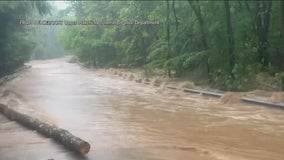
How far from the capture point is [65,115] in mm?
15656

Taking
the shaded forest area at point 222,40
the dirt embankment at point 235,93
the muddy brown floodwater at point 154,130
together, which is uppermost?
the shaded forest area at point 222,40

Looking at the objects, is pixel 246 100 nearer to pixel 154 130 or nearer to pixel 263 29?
pixel 154 130

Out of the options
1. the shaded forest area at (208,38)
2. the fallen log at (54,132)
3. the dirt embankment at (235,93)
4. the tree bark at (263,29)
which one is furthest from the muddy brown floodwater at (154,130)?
the tree bark at (263,29)

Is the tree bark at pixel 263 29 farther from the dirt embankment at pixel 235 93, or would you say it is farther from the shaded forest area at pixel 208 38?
the dirt embankment at pixel 235 93

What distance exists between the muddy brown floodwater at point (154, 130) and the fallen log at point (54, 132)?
173 millimetres

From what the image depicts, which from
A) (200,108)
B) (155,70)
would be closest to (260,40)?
(200,108)

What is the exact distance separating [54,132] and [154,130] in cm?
279

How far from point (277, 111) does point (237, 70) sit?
6.27 meters

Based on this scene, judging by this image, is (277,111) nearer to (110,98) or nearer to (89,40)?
(110,98)

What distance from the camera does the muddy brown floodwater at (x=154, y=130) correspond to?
379 inches

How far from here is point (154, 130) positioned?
40.4 feet

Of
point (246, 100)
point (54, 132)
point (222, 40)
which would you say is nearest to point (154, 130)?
point (54, 132)

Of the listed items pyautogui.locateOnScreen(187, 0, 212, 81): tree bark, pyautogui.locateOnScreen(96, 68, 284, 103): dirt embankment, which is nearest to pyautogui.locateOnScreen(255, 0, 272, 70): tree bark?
pyautogui.locateOnScreen(96, 68, 284, 103): dirt embankment

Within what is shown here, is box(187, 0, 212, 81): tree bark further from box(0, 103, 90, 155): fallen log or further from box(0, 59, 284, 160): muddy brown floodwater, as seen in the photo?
box(0, 103, 90, 155): fallen log
